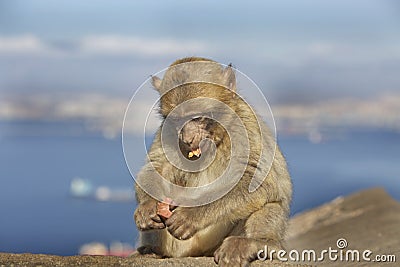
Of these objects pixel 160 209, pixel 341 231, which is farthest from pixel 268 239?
pixel 341 231

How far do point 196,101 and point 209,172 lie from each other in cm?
82

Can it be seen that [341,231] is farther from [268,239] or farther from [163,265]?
[163,265]

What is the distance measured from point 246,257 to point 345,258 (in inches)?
113

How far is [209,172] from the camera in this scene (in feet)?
26.9

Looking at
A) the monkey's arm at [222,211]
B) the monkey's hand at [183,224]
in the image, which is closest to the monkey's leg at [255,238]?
the monkey's arm at [222,211]

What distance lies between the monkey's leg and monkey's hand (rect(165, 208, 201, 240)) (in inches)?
15.7

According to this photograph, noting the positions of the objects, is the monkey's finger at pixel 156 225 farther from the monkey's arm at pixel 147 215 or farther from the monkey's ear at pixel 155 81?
the monkey's ear at pixel 155 81

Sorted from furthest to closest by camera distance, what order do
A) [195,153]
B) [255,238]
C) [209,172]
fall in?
[209,172], [195,153], [255,238]

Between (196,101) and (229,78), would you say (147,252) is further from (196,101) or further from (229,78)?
(229,78)

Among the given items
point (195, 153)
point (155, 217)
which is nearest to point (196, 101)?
point (195, 153)

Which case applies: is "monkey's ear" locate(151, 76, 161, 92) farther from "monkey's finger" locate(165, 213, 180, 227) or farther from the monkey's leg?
the monkey's leg

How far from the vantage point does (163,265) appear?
24.0 ft

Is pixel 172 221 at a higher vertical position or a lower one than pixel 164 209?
lower

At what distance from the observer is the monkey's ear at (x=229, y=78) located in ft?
27.4
